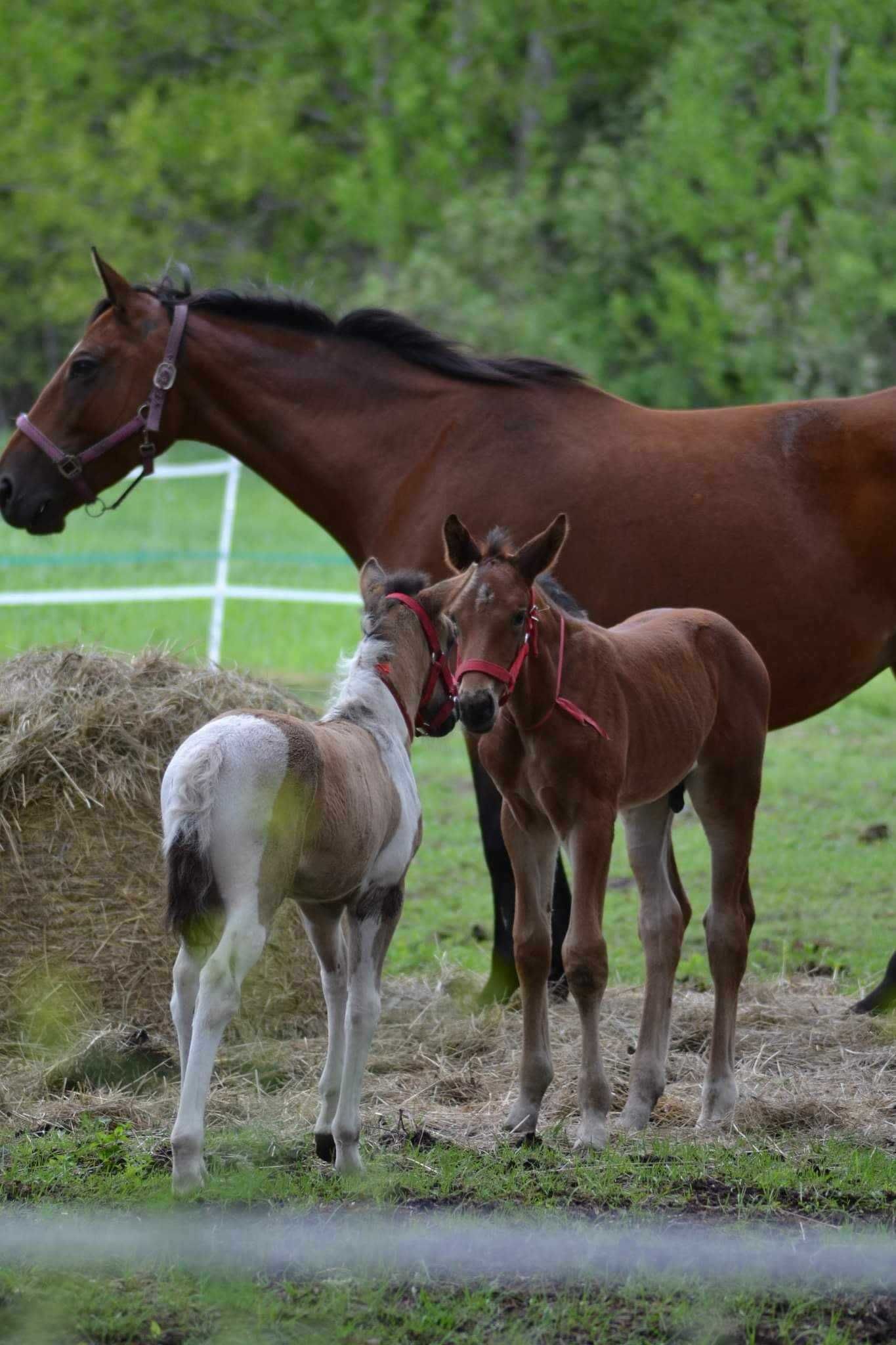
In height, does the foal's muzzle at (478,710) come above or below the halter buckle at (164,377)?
below

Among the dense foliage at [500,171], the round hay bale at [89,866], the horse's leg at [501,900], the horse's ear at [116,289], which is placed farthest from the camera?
the dense foliage at [500,171]

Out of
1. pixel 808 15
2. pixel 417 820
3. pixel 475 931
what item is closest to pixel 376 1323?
pixel 417 820

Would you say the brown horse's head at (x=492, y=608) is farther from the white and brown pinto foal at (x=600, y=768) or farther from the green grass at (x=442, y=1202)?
the green grass at (x=442, y=1202)

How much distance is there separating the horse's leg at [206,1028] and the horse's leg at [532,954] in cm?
105

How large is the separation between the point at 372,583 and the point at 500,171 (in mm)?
28405

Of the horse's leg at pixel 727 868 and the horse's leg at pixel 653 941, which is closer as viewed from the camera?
the horse's leg at pixel 653 941

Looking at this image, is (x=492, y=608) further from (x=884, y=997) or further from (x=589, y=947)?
(x=884, y=997)

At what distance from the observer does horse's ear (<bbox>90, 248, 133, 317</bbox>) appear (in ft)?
19.4

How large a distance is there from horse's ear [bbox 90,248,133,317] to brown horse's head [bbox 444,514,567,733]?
7.64 ft

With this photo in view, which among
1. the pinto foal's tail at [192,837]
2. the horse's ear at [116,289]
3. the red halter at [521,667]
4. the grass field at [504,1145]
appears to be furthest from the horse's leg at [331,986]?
the horse's ear at [116,289]

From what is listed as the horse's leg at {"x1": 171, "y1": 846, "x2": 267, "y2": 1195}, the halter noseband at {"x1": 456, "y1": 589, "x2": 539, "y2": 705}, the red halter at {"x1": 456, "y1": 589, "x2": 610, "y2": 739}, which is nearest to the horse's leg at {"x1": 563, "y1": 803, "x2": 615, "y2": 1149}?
the red halter at {"x1": 456, "y1": 589, "x2": 610, "y2": 739}

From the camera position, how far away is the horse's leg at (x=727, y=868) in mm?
4738

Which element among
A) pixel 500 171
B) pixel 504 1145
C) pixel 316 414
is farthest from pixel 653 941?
pixel 500 171

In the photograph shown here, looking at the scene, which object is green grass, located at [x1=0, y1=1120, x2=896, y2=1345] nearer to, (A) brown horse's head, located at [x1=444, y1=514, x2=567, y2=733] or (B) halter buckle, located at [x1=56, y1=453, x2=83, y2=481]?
(A) brown horse's head, located at [x1=444, y1=514, x2=567, y2=733]
